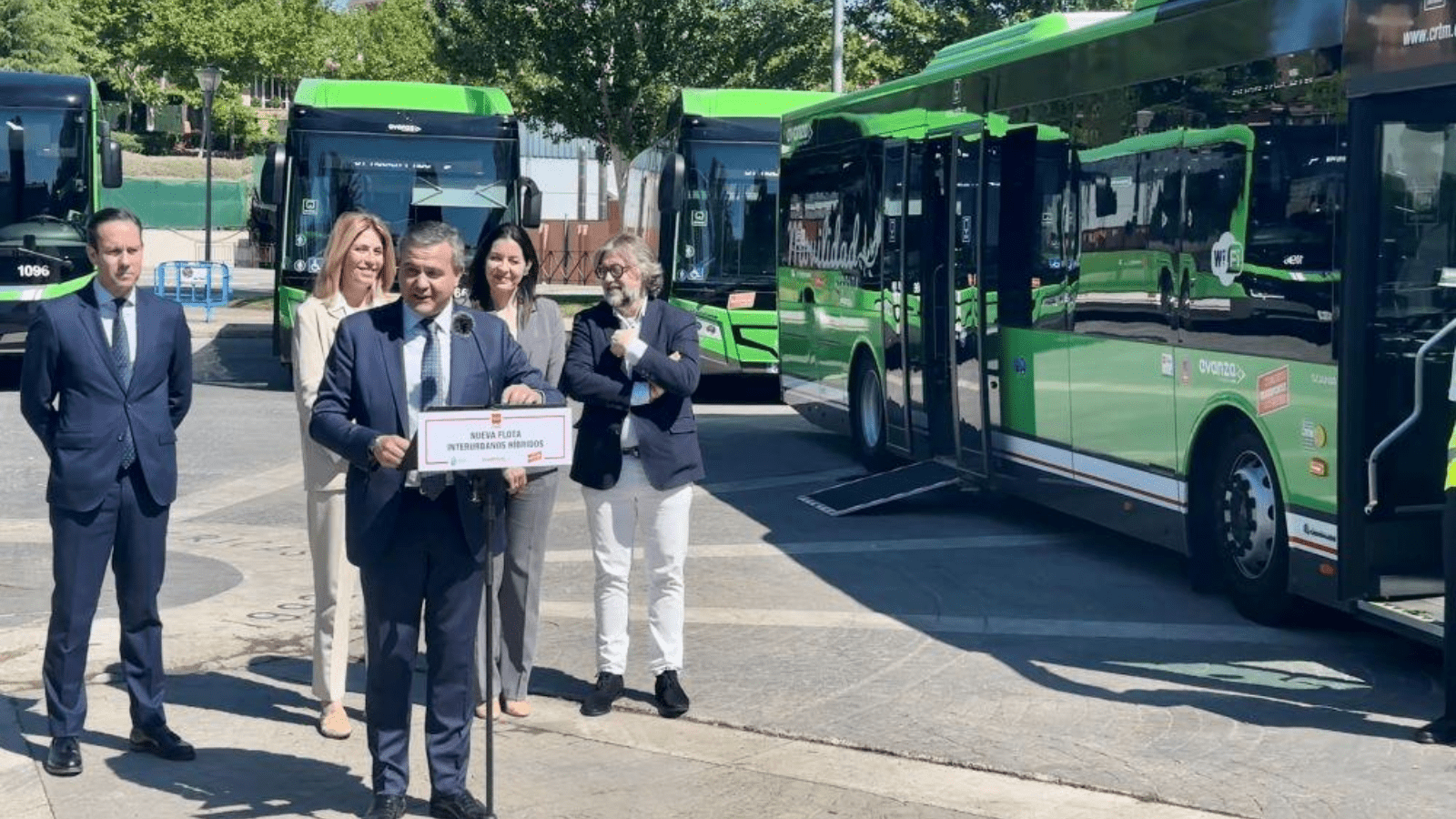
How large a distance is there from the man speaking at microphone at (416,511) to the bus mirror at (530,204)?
15.5m

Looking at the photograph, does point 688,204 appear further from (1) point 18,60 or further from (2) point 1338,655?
(1) point 18,60

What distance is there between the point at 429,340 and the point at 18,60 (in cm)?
6605

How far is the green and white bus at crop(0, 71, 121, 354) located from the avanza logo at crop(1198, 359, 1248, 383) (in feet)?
47.1

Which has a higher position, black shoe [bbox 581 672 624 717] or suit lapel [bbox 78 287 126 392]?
suit lapel [bbox 78 287 126 392]

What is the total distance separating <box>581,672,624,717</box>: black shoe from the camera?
7.78 metres

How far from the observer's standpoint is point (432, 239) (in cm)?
606

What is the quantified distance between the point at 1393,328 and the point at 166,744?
524 cm

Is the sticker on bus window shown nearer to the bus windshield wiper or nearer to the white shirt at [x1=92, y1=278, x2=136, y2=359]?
the white shirt at [x1=92, y1=278, x2=136, y2=359]

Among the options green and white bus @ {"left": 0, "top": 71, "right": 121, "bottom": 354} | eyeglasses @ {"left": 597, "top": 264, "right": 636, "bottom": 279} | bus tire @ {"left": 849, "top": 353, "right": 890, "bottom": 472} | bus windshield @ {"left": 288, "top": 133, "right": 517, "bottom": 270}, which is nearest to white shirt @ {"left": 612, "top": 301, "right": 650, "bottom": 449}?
eyeglasses @ {"left": 597, "top": 264, "right": 636, "bottom": 279}

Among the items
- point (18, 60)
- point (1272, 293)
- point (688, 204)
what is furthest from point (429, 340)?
point (18, 60)

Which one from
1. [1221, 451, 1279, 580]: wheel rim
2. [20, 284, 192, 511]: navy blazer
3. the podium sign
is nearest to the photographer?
the podium sign

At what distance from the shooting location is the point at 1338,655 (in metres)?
8.90

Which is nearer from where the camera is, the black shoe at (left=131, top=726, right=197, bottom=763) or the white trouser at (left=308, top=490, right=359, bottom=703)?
the black shoe at (left=131, top=726, right=197, bottom=763)

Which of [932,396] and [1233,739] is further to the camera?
[932,396]
